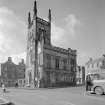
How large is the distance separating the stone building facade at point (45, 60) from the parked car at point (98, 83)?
1038 inches

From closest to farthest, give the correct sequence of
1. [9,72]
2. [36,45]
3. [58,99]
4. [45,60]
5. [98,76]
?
[58,99], [98,76], [45,60], [36,45], [9,72]

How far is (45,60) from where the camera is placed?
157 feet

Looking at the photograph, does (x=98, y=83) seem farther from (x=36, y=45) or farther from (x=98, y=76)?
(x=36, y=45)

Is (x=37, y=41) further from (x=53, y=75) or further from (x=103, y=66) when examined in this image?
(x=103, y=66)

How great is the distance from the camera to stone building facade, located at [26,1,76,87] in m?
47.7

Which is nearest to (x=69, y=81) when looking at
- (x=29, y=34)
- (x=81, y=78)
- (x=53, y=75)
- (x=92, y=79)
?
(x=53, y=75)

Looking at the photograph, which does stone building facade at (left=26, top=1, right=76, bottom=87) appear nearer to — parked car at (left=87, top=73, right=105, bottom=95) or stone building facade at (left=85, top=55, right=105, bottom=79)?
stone building facade at (left=85, top=55, right=105, bottom=79)

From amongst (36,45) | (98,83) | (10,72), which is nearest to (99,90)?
(98,83)

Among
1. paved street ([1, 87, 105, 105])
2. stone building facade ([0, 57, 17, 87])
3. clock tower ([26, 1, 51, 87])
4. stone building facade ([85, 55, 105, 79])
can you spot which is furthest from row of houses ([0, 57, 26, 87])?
paved street ([1, 87, 105, 105])

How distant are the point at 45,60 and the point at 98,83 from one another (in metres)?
28.0

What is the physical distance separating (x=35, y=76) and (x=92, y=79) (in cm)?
2927

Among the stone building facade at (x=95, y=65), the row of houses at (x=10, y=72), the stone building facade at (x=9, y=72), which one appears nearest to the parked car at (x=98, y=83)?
the stone building facade at (x=95, y=65)

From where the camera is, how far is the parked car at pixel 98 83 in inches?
807

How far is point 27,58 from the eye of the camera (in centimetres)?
5622
